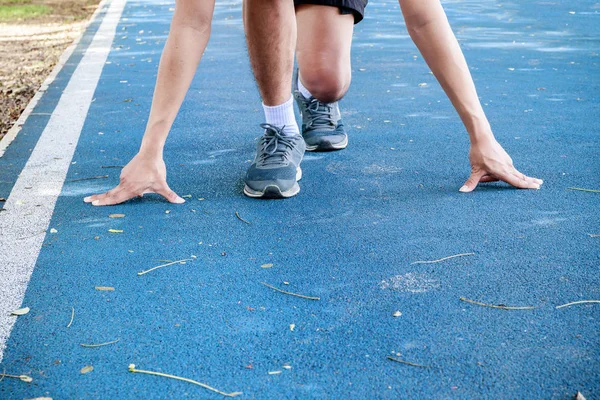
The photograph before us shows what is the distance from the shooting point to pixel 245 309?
254 cm

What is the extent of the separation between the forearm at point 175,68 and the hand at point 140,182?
0.06 metres

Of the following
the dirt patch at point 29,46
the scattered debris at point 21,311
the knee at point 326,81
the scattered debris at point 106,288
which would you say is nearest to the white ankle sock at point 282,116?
the knee at point 326,81

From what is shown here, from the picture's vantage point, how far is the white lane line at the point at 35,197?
2.78 meters

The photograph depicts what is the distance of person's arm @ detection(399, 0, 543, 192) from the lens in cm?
356

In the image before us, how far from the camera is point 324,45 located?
167 inches

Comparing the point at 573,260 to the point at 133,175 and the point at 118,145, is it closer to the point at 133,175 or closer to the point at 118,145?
the point at 133,175

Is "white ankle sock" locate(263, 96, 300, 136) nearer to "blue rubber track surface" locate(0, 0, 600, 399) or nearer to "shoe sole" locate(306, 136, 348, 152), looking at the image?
"blue rubber track surface" locate(0, 0, 600, 399)

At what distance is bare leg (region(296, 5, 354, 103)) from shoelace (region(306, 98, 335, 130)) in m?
0.14

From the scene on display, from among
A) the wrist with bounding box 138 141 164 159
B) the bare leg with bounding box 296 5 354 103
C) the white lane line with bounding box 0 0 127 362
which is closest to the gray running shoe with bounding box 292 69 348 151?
the bare leg with bounding box 296 5 354 103

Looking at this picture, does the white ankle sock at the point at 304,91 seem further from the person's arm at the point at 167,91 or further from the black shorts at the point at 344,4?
the person's arm at the point at 167,91

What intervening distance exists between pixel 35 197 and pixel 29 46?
675cm

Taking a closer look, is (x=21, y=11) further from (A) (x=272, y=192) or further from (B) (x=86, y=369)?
(B) (x=86, y=369)

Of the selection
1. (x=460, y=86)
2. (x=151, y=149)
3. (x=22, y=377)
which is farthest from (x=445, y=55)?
(x=22, y=377)

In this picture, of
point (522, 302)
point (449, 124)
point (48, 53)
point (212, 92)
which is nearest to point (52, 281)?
point (522, 302)
